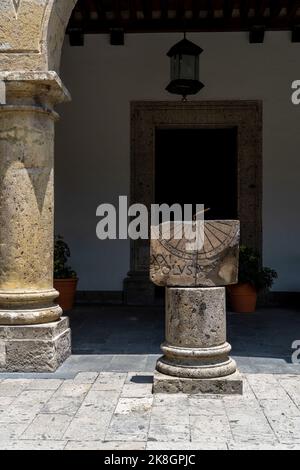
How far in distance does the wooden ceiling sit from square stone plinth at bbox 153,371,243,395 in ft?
15.4

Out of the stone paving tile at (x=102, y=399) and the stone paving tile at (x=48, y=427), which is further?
the stone paving tile at (x=102, y=399)

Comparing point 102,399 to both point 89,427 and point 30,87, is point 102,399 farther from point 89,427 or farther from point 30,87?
point 30,87

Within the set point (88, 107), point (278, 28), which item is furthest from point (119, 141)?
point (278, 28)

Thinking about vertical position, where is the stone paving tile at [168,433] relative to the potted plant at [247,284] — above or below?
below

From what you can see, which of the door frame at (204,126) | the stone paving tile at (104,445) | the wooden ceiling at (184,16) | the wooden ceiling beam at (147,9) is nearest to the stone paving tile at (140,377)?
the stone paving tile at (104,445)

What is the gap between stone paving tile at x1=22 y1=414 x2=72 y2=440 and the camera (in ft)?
10.1

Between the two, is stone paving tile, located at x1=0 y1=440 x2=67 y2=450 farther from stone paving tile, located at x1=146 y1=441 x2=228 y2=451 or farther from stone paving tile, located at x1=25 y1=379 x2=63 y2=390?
stone paving tile, located at x1=25 y1=379 x2=63 y2=390

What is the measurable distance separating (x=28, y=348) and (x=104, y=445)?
1695 millimetres

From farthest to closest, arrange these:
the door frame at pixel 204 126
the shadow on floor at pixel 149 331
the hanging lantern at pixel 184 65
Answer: the door frame at pixel 204 126, the hanging lantern at pixel 184 65, the shadow on floor at pixel 149 331

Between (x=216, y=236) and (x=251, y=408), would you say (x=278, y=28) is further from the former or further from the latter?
(x=251, y=408)

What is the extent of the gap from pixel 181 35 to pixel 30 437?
6233mm

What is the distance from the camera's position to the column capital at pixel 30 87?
4426 millimetres

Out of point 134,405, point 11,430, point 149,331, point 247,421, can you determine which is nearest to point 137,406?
point 134,405

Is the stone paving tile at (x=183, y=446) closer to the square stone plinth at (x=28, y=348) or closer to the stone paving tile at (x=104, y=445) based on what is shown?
the stone paving tile at (x=104, y=445)
